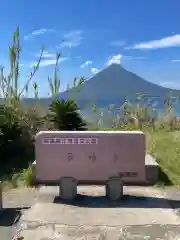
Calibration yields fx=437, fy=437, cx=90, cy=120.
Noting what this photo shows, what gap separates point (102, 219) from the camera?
565cm

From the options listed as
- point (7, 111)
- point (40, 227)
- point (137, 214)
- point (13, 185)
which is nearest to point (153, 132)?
point (7, 111)

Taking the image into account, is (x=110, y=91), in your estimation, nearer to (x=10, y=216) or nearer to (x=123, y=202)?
(x=123, y=202)

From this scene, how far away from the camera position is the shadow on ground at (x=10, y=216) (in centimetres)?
567

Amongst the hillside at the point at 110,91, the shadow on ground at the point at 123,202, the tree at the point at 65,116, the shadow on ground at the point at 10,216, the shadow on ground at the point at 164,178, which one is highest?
the hillside at the point at 110,91

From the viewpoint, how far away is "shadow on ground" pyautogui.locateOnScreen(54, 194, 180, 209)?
6305 millimetres

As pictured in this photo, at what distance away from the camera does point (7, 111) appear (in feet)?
35.7

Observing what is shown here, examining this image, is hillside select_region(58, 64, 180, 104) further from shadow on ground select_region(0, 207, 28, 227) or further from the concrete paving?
shadow on ground select_region(0, 207, 28, 227)

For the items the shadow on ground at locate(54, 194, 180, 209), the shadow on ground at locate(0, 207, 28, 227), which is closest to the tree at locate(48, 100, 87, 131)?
the shadow on ground at locate(54, 194, 180, 209)

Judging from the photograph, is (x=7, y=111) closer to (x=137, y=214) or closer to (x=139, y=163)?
(x=139, y=163)

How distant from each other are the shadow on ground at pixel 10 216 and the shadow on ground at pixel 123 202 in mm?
621

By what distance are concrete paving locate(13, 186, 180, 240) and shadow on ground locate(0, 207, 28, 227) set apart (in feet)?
0.43

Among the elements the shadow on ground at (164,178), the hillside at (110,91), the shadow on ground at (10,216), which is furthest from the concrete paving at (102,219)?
the hillside at (110,91)

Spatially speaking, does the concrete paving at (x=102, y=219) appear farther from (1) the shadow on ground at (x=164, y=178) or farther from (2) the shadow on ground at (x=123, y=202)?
(1) the shadow on ground at (x=164, y=178)

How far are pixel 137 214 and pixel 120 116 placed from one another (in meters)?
9.65
